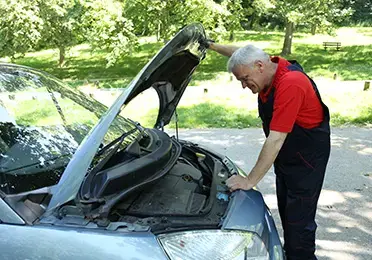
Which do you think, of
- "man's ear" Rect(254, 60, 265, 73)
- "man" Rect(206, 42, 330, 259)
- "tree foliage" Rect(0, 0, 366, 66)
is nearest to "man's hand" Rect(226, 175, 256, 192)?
"man" Rect(206, 42, 330, 259)

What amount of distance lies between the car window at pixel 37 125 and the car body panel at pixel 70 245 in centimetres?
34

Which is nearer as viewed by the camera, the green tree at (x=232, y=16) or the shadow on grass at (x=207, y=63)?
the shadow on grass at (x=207, y=63)

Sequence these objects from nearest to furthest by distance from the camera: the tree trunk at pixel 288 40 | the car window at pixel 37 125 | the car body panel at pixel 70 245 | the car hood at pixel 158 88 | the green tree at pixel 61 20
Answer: the car body panel at pixel 70 245 < the car hood at pixel 158 88 < the car window at pixel 37 125 < the green tree at pixel 61 20 < the tree trunk at pixel 288 40

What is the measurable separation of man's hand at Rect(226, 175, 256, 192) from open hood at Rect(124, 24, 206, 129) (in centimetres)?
79

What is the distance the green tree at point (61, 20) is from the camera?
55.4 ft

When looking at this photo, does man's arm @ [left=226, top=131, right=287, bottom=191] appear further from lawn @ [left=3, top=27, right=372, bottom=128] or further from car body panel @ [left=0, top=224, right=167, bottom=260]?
lawn @ [left=3, top=27, right=372, bottom=128]

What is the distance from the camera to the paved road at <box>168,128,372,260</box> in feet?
11.2

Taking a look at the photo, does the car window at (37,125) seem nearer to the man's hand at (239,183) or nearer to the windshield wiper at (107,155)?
the windshield wiper at (107,155)

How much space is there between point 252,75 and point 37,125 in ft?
4.85

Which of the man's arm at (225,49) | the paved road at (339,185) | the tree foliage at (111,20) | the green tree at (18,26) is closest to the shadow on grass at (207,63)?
the tree foliage at (111,20)

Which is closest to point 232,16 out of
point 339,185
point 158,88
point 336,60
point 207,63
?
point 207,63

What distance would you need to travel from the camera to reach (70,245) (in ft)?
5.70

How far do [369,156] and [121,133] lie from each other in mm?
4121

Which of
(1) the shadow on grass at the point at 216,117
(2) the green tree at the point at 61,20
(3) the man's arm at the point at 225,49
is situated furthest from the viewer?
(2) the green tree at the point at 61,20
